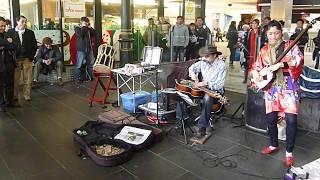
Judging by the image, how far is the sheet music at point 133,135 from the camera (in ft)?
10.8

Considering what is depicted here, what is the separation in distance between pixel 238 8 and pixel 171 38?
54.6 ft

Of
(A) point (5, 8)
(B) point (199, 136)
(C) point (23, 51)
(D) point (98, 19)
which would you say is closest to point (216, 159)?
(B) point (199, 136)

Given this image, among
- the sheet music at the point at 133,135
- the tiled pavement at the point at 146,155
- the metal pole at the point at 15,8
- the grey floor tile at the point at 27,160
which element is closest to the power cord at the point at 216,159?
the tiled pavement at the point at 146,155

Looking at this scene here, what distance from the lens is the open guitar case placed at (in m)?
2.92

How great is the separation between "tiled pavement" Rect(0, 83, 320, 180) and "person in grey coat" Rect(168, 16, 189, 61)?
291 cm

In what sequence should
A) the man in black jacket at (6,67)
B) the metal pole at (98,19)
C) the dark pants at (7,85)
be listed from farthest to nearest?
the metal pole at (98,19), the dark pants at (7,85), the man in black jacket at (6,67)

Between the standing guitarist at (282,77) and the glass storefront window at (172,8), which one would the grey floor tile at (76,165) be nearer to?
the standing guitarist at (282,77)

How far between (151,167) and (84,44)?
14.4ft

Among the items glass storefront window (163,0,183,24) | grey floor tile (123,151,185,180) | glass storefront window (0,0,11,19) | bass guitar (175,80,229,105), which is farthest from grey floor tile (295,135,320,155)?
glass storefront window (163,0,183,24)

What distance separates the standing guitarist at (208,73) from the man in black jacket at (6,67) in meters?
2.79

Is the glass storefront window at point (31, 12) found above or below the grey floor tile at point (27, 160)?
above

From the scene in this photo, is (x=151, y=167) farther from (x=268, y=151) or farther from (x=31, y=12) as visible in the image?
(x=31, y=12)

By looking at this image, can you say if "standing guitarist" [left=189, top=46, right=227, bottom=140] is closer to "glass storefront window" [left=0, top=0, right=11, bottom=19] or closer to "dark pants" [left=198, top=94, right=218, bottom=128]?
"dark pants" [left=198, top=94, right=218, bottom=128]

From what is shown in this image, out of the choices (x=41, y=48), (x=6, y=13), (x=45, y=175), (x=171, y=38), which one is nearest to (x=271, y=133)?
(x=45, y=175)
